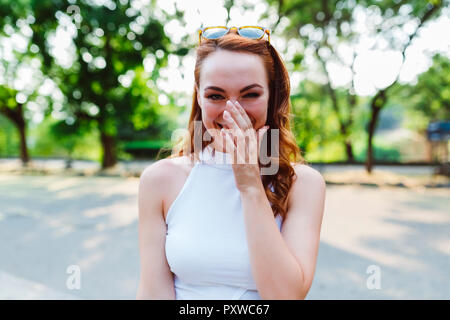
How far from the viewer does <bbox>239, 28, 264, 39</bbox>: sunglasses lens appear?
1512 mm

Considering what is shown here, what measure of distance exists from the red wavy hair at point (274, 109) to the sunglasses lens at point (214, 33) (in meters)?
0.02

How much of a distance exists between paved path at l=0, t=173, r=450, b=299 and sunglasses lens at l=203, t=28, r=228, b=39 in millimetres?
3435

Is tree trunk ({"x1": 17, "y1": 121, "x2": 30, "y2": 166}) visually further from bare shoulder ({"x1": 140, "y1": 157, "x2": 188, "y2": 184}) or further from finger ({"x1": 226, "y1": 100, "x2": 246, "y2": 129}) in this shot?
finger ({"x1": 226, "y1": 100, "x2": 246, "y2": 129})

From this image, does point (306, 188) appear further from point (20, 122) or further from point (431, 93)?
point (20, 122)

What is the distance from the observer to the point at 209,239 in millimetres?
1362

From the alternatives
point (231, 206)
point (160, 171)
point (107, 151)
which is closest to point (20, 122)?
point (107, 151)

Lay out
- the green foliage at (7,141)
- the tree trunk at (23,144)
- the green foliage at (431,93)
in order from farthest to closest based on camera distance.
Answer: the green foliage at (7,141) → the tree trunk at (23,144) → the green foliage at (431,93)

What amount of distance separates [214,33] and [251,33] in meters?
0.15

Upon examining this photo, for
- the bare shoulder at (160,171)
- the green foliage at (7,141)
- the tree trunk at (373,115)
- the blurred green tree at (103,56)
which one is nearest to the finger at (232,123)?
the bare shoulder at (160,171)

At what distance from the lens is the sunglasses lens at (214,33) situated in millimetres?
1527

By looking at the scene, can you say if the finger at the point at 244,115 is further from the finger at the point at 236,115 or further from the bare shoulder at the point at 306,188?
the bare shoulder at the point at 306,188

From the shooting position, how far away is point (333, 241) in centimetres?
650
